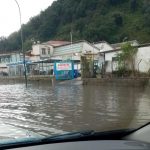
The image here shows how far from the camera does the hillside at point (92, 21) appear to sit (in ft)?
264

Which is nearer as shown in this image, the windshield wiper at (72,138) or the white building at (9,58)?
the windshield wiper at (72,138)

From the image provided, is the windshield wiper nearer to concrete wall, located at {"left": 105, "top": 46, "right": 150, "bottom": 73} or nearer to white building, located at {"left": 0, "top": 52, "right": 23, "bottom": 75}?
concrete wall, located at {"left": 105, "top": 46, "right": 150, "bottom": 73}

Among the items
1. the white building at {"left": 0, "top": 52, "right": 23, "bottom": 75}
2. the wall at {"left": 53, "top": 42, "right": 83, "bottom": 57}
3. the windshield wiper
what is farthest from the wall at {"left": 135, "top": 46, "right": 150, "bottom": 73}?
the white building at {"left": 0, "top": 52, "right": 23, "bottom": 75}

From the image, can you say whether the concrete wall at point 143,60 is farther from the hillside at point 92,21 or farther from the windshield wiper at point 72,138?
the hillside at point 92,21

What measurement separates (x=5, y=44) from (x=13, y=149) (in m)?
116

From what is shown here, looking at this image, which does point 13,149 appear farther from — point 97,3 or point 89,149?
point 97,3

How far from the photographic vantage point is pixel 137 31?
7956 cm

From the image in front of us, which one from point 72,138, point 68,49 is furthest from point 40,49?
point 72,138

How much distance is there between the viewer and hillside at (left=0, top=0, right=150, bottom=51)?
8044cm

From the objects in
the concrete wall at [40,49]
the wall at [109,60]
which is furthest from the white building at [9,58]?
the wall at [109,60]

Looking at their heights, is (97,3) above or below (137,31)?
above

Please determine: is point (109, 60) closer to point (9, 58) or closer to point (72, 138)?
point (72, 138)

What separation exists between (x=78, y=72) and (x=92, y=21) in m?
47.8

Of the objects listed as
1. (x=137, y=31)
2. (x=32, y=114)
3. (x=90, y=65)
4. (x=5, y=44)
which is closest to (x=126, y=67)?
(x=90, y=65)
